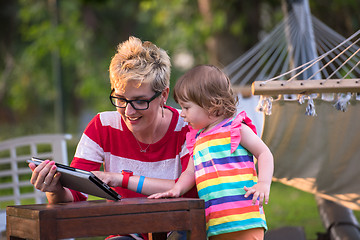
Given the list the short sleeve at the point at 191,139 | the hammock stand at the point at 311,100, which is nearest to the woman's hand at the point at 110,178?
the short sleeve at the point at 191,139

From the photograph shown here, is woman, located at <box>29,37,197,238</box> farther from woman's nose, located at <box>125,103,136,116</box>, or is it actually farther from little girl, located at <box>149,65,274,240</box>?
little girl, located at <box>149,65,274,240</box>

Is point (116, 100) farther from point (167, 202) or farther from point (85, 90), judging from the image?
point (85, 90)

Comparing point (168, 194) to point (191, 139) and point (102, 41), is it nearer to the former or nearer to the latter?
point (191, 139)

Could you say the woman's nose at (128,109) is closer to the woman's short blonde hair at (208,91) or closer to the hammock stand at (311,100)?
the woman's short blonde hair at (208,91)

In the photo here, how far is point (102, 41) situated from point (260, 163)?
42.2 ft

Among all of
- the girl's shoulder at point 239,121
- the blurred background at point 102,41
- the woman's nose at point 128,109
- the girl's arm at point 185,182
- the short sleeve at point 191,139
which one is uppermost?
the blurred background at point 102,41

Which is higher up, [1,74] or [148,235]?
[1,74]

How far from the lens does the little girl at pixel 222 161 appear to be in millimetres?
1944

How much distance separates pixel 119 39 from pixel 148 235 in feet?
44.7

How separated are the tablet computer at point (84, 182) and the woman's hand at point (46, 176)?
2cm

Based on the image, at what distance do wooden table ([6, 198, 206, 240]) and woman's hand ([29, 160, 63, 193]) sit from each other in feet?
0.47

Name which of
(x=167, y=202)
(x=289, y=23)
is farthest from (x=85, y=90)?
(x=167, y=202)

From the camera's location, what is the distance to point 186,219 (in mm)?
1706

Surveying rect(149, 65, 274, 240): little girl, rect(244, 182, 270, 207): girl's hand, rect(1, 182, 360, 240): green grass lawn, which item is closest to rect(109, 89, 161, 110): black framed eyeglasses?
rect(149, 65, 274, 240): little girl
